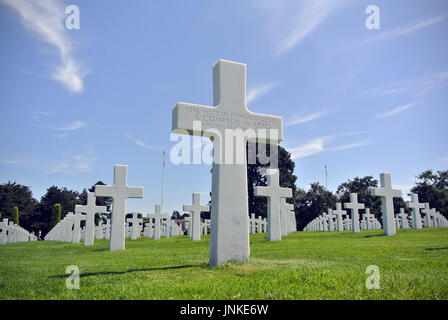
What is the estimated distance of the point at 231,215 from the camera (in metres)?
6.22

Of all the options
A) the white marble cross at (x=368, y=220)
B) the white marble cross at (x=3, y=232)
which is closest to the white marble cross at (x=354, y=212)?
the white marble cross at (x=368, y=220)

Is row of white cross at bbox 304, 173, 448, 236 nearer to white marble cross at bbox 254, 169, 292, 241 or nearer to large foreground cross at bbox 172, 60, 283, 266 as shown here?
white marble cross at bbox 254, 169, 292, 241

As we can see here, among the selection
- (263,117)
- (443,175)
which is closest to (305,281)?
(263,117)

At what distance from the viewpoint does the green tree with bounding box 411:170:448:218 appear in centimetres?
4529

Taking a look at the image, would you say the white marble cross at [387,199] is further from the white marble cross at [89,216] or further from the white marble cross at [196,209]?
the white marble cross at [89,216]

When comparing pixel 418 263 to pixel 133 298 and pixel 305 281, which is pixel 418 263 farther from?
pixel 133 298

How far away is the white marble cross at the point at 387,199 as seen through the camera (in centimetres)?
1559

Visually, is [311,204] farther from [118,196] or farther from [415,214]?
[118,196]

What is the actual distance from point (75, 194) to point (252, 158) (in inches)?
1731

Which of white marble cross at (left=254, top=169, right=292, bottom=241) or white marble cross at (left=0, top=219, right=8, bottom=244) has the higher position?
white marble cross at (left=254, top=169, right=292, bottom=241)

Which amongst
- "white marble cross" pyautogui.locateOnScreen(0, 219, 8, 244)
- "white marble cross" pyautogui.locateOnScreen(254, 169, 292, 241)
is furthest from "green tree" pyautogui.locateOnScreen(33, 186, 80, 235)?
"white marble cross" pyautogui.locateOnScreen(254, 169, 292, 241)

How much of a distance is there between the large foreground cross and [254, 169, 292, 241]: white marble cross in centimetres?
813

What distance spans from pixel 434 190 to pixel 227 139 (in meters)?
51.6

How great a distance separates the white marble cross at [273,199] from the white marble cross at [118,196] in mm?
5527
